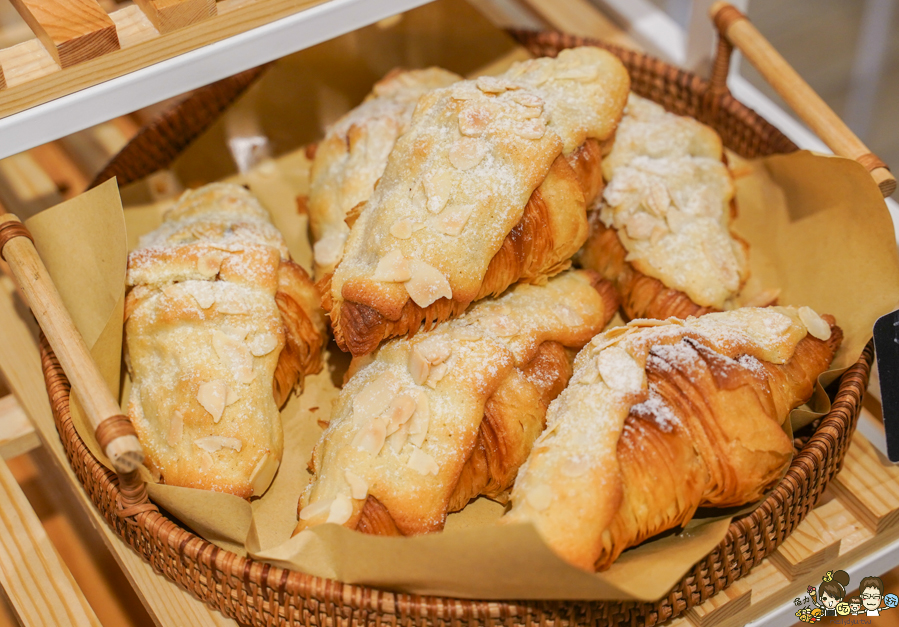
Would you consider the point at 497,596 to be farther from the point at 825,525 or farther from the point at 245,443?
Answer: the point at 825,525

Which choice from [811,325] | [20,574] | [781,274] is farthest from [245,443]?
[781,274]

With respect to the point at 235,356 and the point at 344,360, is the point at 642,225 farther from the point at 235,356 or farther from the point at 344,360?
the point at 235,356

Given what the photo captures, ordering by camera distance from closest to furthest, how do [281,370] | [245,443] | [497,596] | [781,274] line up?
[497,596] < [245,443] < [281,370] < [781,274]

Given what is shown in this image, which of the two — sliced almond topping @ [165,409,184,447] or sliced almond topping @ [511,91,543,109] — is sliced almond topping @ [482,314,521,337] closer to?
sliced almond topping @ [511,91,543,109]

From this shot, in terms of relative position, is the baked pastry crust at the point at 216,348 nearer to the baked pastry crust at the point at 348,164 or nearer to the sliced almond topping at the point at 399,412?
the baked pastry crust at the point at 348,164

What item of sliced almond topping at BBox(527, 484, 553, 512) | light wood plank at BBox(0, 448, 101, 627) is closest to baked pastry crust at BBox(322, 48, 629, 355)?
sliced almond topping at BBox(527, 484, 553, 512)
